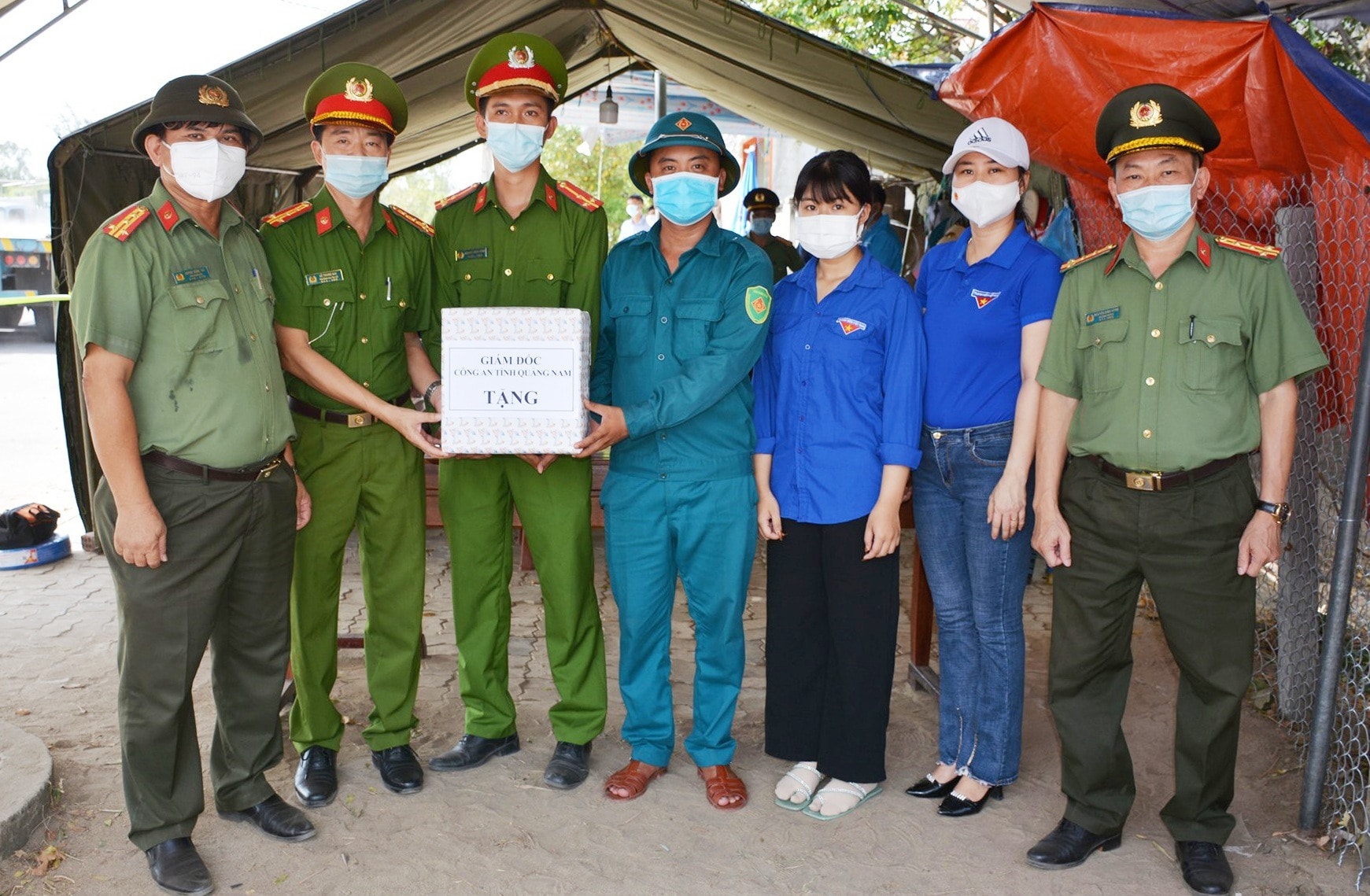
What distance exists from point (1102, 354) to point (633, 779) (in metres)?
1.89

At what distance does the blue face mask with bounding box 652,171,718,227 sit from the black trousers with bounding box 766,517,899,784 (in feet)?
3.13

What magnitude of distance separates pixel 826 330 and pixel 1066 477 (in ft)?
2.56

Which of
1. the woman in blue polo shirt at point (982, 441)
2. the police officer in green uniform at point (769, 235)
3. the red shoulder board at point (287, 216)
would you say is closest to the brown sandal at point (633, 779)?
the woman in blue polo shirt at point (982, 441)

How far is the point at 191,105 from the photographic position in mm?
2799

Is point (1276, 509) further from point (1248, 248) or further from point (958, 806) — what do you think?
point (958, 806)

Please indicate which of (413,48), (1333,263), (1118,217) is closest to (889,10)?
(413,48)

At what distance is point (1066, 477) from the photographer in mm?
2967

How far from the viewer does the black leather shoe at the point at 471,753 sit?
11.7 feet

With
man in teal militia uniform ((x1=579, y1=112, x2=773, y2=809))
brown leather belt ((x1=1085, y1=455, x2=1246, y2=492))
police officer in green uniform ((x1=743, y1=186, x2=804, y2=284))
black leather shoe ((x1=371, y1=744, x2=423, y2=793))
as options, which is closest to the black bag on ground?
black leather shoe ((x1=371, y1=744, x2=423, y2=793))

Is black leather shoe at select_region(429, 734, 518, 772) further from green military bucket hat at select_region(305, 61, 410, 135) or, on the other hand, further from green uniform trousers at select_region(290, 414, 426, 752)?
green military bucket hat at select_region(305, 61, 410, 135)

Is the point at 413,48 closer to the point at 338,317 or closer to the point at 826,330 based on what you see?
the point at 338,317

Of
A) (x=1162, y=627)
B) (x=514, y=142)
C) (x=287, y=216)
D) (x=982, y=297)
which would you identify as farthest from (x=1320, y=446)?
(x=287, y=216)

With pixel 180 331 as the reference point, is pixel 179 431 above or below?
below

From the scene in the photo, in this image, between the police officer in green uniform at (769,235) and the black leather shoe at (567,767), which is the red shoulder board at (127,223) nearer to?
the black leather shoe at (567,767)
